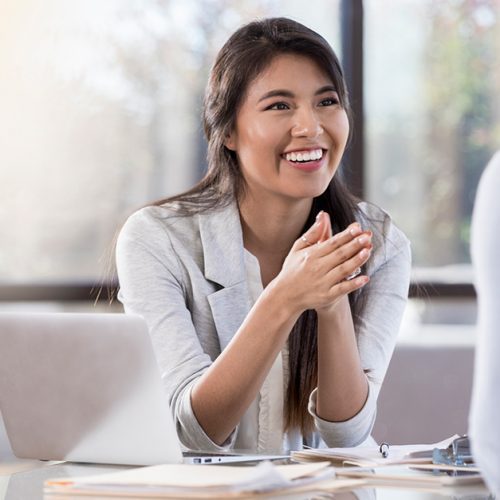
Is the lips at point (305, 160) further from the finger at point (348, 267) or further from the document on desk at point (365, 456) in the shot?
the document on desk at point (365, 456)

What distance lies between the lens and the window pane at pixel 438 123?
3.82 meters

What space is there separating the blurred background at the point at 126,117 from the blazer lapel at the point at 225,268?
1553mm

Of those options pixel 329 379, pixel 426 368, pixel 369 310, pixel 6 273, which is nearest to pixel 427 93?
pixel 426 368

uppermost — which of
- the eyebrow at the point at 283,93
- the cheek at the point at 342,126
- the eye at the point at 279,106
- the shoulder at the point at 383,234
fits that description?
the eyebrow at the point at 283,93

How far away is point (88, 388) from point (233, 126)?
0.92 metres

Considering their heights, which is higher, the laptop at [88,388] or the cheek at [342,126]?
the cheek at [342,126]

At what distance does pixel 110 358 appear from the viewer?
1.37 meters

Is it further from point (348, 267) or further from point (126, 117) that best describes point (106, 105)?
point (348, 267)

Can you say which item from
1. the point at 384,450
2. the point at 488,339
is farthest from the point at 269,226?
the point at 488,339

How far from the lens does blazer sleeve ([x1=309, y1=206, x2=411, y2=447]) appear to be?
6.69 ft

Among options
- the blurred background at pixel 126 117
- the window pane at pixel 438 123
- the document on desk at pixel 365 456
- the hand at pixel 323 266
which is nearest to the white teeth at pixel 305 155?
the hand at pixel 323 266

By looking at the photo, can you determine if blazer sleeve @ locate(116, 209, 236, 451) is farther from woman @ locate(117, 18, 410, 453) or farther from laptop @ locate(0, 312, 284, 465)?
laptop @ locate(0, 312, 284, 465)

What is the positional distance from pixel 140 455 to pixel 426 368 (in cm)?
210

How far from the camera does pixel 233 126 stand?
2178 mm
